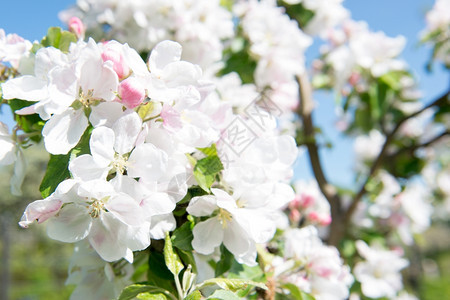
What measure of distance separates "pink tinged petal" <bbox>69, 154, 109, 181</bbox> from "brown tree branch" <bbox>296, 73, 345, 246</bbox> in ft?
5.11

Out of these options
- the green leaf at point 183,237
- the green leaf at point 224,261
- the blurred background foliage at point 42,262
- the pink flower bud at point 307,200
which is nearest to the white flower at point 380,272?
the pink flower bud at point 307,200

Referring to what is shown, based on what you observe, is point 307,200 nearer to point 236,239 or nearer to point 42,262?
point 236,239

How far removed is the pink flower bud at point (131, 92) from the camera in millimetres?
650

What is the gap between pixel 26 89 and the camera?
70 centimetres

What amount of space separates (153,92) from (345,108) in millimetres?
1633

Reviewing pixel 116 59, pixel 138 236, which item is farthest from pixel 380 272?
pixel 116 59

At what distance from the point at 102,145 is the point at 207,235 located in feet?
0.86

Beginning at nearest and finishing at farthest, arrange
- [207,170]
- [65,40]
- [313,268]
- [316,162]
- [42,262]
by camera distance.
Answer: [207,170] < [65,40] < [313,268] < [316,162] < [42,262]

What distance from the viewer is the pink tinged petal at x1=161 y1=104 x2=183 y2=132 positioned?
0.68 metres

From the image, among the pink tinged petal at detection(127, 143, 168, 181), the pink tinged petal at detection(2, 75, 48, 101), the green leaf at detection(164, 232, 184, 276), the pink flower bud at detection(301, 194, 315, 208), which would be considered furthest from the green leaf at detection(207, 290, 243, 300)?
the pink flower bud at detection(301, 194, 315, 208)

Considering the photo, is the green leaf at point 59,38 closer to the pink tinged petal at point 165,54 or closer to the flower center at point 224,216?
the pink tinged petal at point 165,54

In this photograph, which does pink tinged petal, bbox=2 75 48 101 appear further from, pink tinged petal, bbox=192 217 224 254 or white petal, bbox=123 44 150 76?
pink tinged petal, bbox=192 217 224 254

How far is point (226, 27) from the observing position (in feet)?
5.22

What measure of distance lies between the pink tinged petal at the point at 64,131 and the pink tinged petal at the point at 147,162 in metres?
0.11
